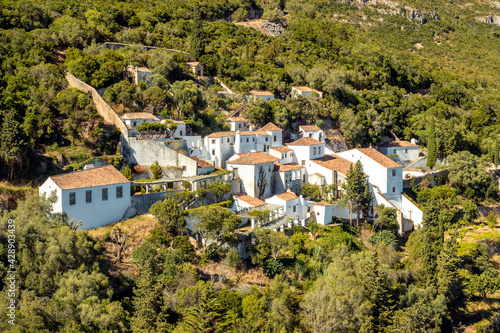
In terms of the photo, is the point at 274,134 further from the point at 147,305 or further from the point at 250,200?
the point at 147,305

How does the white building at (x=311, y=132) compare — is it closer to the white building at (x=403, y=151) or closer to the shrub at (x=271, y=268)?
the white building at (x=403, y=151)

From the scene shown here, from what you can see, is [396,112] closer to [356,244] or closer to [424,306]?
[356,244]

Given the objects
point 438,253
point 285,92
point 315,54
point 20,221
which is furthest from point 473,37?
point 20,221

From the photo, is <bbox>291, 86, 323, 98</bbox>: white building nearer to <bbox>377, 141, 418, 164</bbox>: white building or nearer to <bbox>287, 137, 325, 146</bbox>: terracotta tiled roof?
<bbox>377, 141, 418, 164</bbox>: white building

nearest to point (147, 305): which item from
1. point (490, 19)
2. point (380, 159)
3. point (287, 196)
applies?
point (287, 196)

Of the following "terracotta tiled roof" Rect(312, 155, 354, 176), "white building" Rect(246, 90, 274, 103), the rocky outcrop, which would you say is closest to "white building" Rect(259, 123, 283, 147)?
"terracotta tiled roof" Rect(312, 155, 354, 176)
